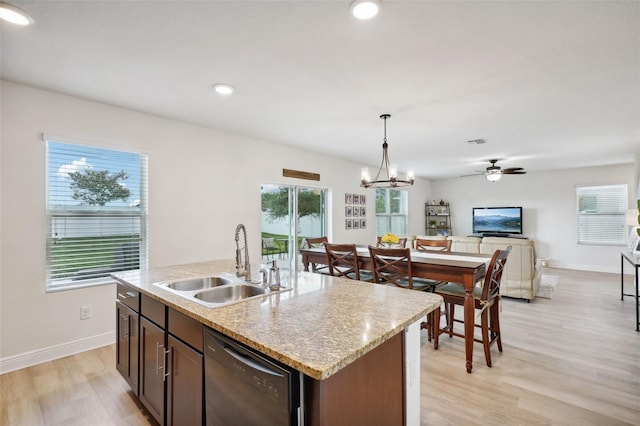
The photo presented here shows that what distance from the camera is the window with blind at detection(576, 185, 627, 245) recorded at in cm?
674

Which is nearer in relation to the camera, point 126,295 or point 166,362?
point 166,362

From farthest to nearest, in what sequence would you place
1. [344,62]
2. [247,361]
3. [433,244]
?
1. [433,244]
2. [344,62]
3. [247,361]

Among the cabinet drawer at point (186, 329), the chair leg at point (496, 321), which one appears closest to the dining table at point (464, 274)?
the chair leg at point (496, 321)

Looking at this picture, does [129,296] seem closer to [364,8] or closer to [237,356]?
[237,356]

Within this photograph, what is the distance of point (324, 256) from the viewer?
12.0 feet

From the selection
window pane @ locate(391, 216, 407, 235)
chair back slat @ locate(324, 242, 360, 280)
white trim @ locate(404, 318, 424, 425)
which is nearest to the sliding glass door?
chair back slat @ locate(324, 242, 360, 280)

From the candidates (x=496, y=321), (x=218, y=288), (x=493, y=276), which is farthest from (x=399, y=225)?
(x=218, y=288)

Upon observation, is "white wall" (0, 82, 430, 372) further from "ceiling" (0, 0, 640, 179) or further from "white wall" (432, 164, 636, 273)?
"white wall" (432, 164, 636, 273)

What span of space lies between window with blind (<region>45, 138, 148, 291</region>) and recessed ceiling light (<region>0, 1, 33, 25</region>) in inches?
53.2

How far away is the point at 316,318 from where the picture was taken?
1.34 meters

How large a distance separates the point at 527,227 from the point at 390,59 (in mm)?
7607

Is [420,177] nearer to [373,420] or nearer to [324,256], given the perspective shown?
[324,256]

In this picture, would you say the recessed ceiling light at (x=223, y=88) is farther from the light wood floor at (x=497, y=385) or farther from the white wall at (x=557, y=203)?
the white wall at (x=557, y=203)

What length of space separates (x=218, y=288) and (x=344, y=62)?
6.01 ft
